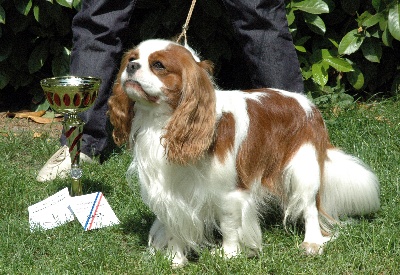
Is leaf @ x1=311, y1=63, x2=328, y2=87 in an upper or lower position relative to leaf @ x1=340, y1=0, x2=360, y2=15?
lower

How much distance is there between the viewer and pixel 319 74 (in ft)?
20.2

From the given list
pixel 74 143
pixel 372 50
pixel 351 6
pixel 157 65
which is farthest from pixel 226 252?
pixel 351 6

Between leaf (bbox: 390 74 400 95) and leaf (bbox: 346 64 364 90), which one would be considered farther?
leaf (bbox: 390 74 400 95)

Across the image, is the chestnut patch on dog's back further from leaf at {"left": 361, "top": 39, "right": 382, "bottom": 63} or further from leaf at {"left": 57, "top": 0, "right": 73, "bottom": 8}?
leaf at {"left": 361, "top": 39, "right": 382, "bottom": 63}

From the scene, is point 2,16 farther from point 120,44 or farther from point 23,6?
point 120,44

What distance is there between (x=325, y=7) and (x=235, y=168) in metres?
2.68

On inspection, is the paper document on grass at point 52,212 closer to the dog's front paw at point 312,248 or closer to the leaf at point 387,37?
the dog's front paw at point 312,248

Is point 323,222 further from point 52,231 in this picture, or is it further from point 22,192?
point 22,192

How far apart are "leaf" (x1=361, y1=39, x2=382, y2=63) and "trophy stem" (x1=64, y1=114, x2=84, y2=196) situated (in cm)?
287

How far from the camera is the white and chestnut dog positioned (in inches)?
134

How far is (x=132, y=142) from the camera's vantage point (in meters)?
3.69

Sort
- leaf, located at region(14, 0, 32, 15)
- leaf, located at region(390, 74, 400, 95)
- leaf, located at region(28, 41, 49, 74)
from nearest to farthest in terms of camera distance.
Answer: leaf, located at region(14, 0, 32, 15) < leaf, located at region(28, 41, 49, 74) < leaf, located at region(390, 74, 400, 95)

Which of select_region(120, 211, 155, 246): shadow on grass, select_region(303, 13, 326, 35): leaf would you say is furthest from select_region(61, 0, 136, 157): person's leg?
select_region(303, 13, 326, 35): leaf

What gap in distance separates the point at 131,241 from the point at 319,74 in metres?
2.74
